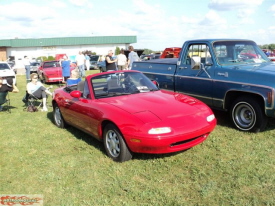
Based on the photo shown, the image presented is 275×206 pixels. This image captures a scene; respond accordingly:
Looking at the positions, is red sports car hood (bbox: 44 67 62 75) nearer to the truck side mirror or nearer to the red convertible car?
the red convertible car

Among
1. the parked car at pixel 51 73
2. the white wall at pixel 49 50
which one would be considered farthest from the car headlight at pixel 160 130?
the white wall at pixel 49 50

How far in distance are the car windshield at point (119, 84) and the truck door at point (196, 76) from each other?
1.29 m

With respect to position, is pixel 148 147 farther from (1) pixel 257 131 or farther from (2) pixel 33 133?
(2) pixel 33 133

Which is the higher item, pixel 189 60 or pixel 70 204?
pixel 189 60

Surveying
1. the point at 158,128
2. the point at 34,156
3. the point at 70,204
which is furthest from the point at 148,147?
the point at 34,156

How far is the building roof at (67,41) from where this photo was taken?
57375 mm

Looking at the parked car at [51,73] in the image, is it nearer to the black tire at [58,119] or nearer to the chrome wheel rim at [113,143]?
the black tire at [58,119]

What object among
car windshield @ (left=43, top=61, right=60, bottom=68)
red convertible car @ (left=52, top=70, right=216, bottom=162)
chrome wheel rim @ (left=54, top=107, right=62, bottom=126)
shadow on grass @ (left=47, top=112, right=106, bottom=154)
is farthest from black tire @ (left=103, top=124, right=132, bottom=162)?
car windshield @ (left=43, top=61, right=60, bottom=68)

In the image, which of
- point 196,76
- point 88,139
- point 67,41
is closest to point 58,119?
point 88,139

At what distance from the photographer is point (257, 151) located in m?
4.62

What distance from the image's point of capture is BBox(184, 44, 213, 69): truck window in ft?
20.8

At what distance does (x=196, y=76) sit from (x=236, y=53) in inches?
40.3

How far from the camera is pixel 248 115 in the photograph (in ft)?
18.3

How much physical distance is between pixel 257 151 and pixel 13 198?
3.71 meters
